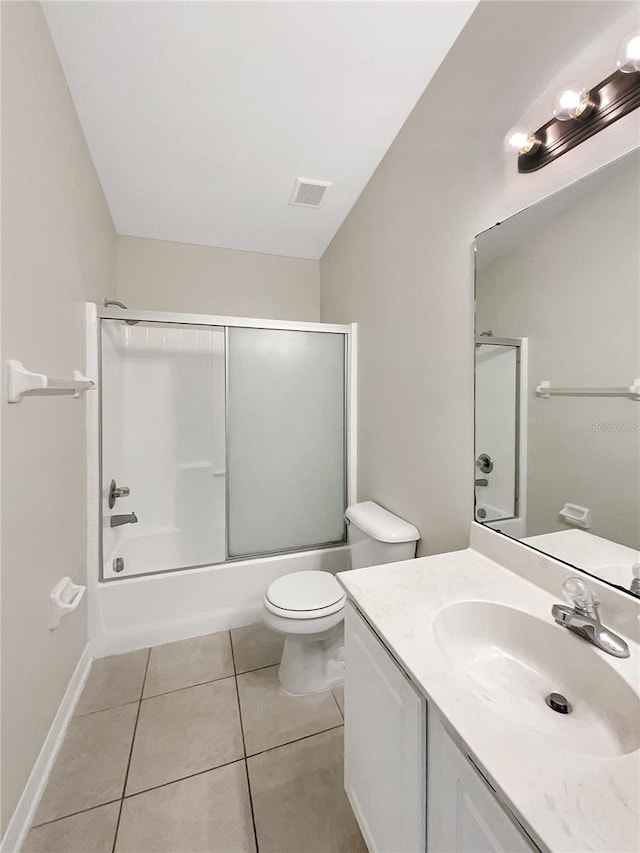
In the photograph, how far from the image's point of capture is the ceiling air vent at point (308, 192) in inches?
77.6

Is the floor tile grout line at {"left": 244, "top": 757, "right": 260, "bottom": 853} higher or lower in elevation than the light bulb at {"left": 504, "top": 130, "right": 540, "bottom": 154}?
lower

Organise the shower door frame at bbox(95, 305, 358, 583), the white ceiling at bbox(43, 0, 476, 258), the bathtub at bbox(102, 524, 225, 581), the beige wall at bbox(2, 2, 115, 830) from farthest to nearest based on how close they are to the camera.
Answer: the bathtub at bbox(102, 524, 225, 581) < the shower door frame at bbox(95, 305, 358, 583) < the white ceiling at bbox(43, 0, 476, 258) < the beige wall at bbox(2, 2, 115, 830)

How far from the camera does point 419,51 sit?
4.37 ft

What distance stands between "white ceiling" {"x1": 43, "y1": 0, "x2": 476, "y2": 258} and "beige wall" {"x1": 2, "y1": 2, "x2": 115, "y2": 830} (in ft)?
0.54

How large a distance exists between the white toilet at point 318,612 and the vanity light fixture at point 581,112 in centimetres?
137

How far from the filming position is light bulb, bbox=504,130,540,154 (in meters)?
1.00

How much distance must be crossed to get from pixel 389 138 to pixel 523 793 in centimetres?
226

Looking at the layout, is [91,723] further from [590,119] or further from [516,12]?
[516,12]

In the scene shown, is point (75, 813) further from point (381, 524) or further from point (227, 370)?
point (227, 370)

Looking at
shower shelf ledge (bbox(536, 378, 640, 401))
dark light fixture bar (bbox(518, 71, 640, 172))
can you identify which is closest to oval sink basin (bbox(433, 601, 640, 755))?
shower shelf ledge (bbox(536, 378, 640, 401))

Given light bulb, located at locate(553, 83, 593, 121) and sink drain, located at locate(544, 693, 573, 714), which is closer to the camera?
sink drain, located at locate(544, 693, 573, 714)

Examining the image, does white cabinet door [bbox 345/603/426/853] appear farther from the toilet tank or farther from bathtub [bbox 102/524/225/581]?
bathtub [bbox 102/524/225/581]

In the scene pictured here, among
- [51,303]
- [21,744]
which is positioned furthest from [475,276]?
[21,744]

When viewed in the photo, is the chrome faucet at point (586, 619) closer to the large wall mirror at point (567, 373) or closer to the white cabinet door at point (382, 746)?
the large wall mirror at point (567, 373)
